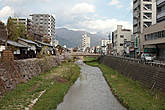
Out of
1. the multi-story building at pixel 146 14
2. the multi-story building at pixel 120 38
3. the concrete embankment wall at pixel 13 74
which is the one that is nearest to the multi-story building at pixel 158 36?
the multi-story building at pixel 146 14

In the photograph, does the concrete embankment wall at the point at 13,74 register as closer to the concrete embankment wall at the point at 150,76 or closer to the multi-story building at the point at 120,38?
the concrete embankment wall at the point at 150,76

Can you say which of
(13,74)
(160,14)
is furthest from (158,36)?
(13,74)

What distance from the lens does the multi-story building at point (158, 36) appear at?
37013mm

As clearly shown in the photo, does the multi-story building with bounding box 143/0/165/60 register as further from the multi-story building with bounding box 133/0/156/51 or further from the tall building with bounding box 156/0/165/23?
the multi-story building with bounding box 133/0/156/51

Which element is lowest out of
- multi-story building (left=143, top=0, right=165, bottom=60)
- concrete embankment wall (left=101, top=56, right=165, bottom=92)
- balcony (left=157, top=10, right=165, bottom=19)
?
concrete embankment wall (left=101, top=56, right=165, bottom=92)

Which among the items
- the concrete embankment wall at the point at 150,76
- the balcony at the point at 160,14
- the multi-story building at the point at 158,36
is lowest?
the concrete embankment wall at the point at 150,76

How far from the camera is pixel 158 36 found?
3844 centimetres

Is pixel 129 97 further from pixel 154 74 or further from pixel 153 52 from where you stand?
pixel 153 52

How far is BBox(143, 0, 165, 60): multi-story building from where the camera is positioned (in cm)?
3701

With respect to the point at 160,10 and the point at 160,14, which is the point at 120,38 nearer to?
the point at 160,10

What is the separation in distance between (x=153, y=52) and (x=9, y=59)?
122ft

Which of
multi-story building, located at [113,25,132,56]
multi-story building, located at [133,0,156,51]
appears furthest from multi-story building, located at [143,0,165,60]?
multi-story building, located at [113,25,132,56]

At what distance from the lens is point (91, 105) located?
49.4ft

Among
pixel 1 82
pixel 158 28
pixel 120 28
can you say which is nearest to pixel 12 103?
pixel 1 82
